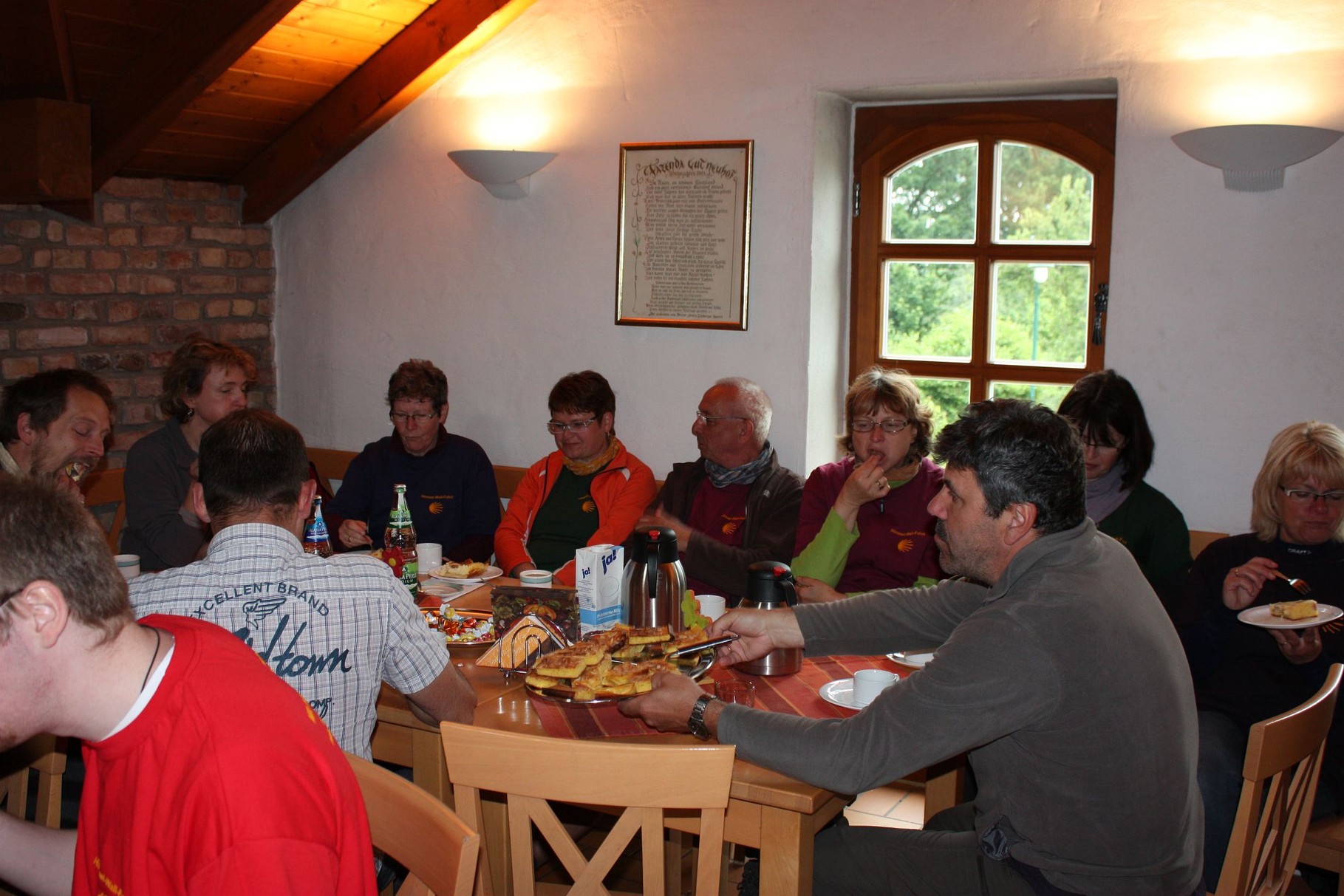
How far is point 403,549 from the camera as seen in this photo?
9.20ft

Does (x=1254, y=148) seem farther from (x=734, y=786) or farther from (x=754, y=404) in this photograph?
(x=734, y=786)

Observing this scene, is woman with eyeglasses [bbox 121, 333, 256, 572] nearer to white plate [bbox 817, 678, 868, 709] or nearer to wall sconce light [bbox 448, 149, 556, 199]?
wall sconce light [bbox 448, 149, 556, 199]

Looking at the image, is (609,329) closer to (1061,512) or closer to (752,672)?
(752,672)

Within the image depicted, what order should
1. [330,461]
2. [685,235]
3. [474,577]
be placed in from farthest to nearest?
[330,461] < [685,235] < [474,577]

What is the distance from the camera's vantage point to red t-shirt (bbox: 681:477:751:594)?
11.3 ft

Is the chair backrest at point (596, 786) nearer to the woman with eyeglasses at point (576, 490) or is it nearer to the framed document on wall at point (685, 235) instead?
the woman with eyeglasses at point (576, 490)

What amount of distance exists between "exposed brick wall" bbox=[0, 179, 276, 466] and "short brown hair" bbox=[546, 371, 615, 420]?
5.88 ft

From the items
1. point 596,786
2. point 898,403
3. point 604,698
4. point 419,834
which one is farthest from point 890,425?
point 419,834

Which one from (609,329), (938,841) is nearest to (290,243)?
(609,329)

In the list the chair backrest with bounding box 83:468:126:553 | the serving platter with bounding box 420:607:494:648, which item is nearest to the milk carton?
the serving platter with bounding box 420:607:494:648

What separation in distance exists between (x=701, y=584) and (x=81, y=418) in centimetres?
178

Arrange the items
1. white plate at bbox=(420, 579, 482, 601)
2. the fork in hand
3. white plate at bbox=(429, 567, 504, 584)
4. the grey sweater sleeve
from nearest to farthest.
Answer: the grey sweater sleeve, the fork in hand, white plate at bbox=(420, 579, 482, 601), white plate at bbox=(429, 567, 504, 584)

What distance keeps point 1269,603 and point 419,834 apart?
2132mm

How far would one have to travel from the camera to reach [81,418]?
3037 millimetres
